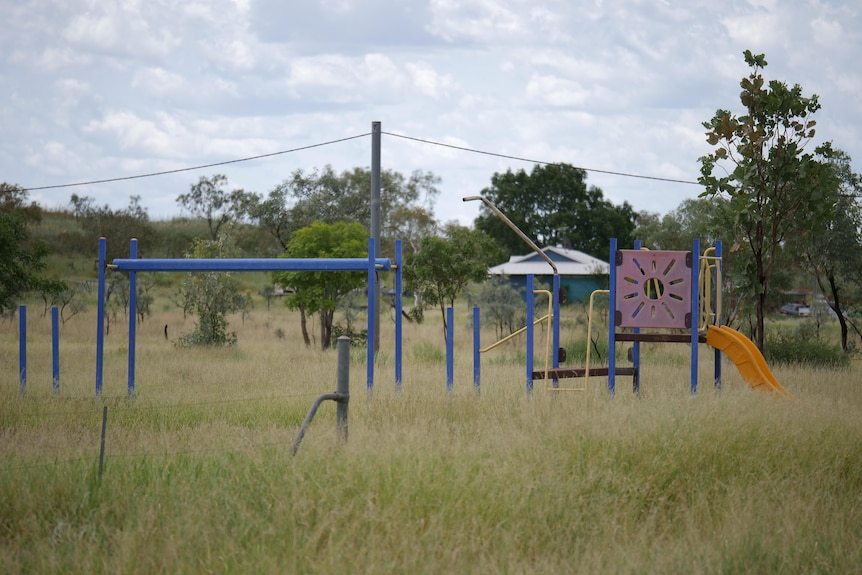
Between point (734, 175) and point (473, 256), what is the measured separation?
38.9 feet

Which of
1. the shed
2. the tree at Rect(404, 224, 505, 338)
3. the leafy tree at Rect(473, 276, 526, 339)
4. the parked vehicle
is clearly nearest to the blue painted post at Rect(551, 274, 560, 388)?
the tree at Rect(404, 224, 505, 338)

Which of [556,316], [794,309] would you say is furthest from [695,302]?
[794,309]

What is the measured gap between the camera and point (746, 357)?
1210 centimetres

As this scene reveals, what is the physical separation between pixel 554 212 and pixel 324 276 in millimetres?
41580

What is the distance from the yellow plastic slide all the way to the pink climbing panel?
475mm

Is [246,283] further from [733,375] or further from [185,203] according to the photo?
[733,375]

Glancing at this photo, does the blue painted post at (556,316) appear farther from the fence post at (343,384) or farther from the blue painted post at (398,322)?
the fence post at (343,384)

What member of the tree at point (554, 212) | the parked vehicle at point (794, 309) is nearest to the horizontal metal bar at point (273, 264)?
the parked vehicle at point (794, 309)

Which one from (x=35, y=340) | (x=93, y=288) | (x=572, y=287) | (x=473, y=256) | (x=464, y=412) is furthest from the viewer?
(x=572, y=287)

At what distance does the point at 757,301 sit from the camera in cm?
1545

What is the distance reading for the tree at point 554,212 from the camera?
203 feet

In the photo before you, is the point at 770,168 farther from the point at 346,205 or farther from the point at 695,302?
the point at 346,205

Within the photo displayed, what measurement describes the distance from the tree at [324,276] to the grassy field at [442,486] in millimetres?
11073

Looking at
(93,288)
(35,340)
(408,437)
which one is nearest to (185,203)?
(93,288)
